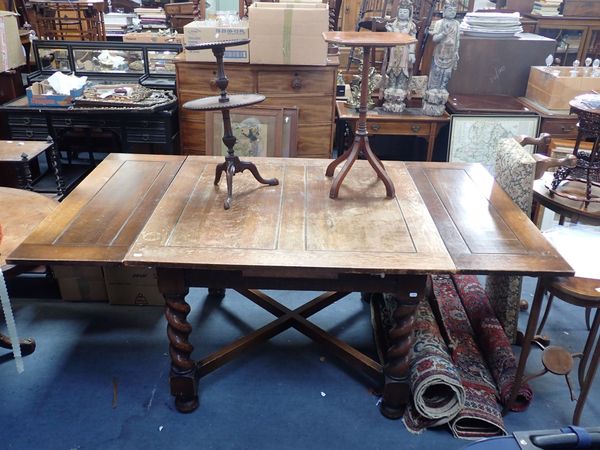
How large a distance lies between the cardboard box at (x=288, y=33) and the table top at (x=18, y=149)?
1.35 m

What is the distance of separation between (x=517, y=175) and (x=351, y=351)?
1.00m

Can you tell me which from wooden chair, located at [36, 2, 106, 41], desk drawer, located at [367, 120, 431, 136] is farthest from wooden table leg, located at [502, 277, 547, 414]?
wooden chair, located at [36, 2, 106, 41]

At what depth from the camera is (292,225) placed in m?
1.88

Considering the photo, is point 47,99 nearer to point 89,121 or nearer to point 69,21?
point 89,121

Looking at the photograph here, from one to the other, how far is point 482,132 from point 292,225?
2019 mm

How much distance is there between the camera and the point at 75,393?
2.09 m

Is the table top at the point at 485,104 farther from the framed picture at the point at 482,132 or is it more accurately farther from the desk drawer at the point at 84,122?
the desk drawer at the point at 84,122

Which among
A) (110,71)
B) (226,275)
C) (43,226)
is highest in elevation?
(110,71)

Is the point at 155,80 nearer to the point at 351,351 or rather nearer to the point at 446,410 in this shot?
the point at 351,351

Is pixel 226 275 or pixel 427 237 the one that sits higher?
pixel 427 237

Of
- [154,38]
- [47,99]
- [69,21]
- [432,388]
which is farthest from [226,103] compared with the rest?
[69,21]

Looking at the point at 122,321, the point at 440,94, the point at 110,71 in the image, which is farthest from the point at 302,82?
the point at 122,321

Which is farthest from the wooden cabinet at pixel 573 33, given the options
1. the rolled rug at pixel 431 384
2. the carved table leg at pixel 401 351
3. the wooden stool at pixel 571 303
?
the carved table leg at pixel 401 351

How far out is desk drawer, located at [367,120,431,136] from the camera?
3.38 meters
